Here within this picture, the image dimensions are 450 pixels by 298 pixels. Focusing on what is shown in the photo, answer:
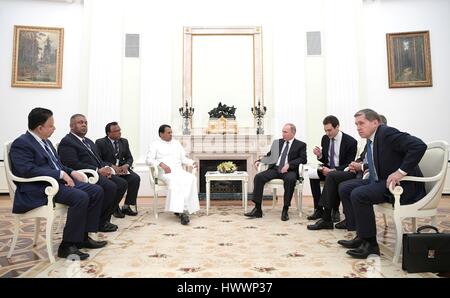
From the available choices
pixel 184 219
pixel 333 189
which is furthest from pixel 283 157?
pixel 184 219

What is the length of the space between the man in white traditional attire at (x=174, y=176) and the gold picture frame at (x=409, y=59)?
5467 mm

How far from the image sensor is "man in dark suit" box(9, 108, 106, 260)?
2.71m

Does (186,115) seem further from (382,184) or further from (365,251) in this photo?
(365,251)

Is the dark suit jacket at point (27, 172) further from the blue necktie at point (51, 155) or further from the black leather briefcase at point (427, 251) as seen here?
the black leather briefcase at point (427, 251)

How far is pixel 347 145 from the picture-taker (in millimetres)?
4367

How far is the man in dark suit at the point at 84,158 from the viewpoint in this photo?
3648 millimetres

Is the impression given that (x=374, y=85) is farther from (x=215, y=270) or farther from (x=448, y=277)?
(x=215, y=270)

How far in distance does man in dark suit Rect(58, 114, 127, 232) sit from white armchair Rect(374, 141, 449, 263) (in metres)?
2.96

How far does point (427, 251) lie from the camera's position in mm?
2322

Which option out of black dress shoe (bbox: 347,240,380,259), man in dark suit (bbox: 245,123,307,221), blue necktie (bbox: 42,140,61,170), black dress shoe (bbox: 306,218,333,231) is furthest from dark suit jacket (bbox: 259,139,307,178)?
blue necktie (bbox: 42,140,61,170)

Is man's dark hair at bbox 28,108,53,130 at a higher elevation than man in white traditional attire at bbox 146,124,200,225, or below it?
higher

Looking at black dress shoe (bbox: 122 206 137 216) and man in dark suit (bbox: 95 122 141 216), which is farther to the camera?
black dress shoe (bbox: 122 206 137 216)

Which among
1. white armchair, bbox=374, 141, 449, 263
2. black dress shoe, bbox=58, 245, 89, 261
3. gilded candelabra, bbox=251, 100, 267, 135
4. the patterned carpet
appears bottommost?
the patterned carpet

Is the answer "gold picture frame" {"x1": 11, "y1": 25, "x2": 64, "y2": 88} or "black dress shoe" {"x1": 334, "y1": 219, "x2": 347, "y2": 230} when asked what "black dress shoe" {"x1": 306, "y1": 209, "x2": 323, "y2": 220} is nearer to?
"black dress shoe" {"x1": 334, "y1": 219, "x2": 347, "y2": 230}
